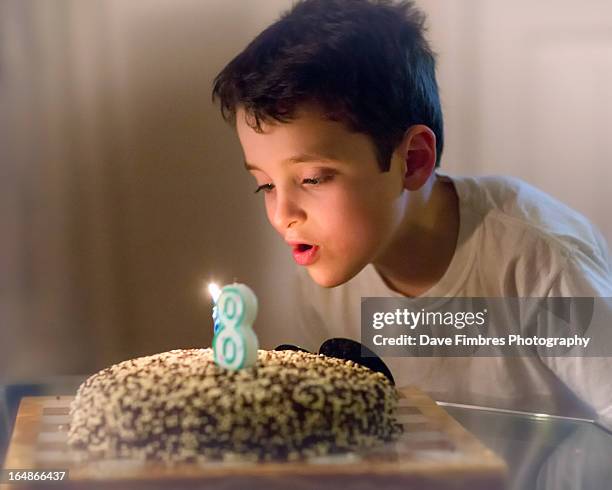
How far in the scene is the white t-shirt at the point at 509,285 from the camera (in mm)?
902

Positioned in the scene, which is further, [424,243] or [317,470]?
[424,243]

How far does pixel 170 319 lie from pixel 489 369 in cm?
34

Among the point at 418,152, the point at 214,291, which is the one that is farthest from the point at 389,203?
the point at 214,291

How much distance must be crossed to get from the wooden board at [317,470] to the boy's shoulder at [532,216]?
0.24 meters

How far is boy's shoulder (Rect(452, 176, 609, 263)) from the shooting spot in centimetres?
90

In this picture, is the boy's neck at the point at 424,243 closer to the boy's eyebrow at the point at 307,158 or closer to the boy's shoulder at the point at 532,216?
the boy's shoulder at the point at 532,216

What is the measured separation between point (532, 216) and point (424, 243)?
0.12m

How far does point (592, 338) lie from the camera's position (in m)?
0.90

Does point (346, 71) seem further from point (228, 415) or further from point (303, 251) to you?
point (228, 415)

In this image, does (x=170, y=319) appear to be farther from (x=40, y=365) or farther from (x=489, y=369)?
(x=489, y=369)

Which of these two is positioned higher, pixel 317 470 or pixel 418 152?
pixel 418 152

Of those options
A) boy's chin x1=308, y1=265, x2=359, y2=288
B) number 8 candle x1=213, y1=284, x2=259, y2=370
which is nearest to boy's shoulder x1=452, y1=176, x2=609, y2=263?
boy's chin x1=308, y1=265, x2=359, y2=288

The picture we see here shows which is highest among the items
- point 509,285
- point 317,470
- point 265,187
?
point 265,187

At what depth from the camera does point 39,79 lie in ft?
2.91
